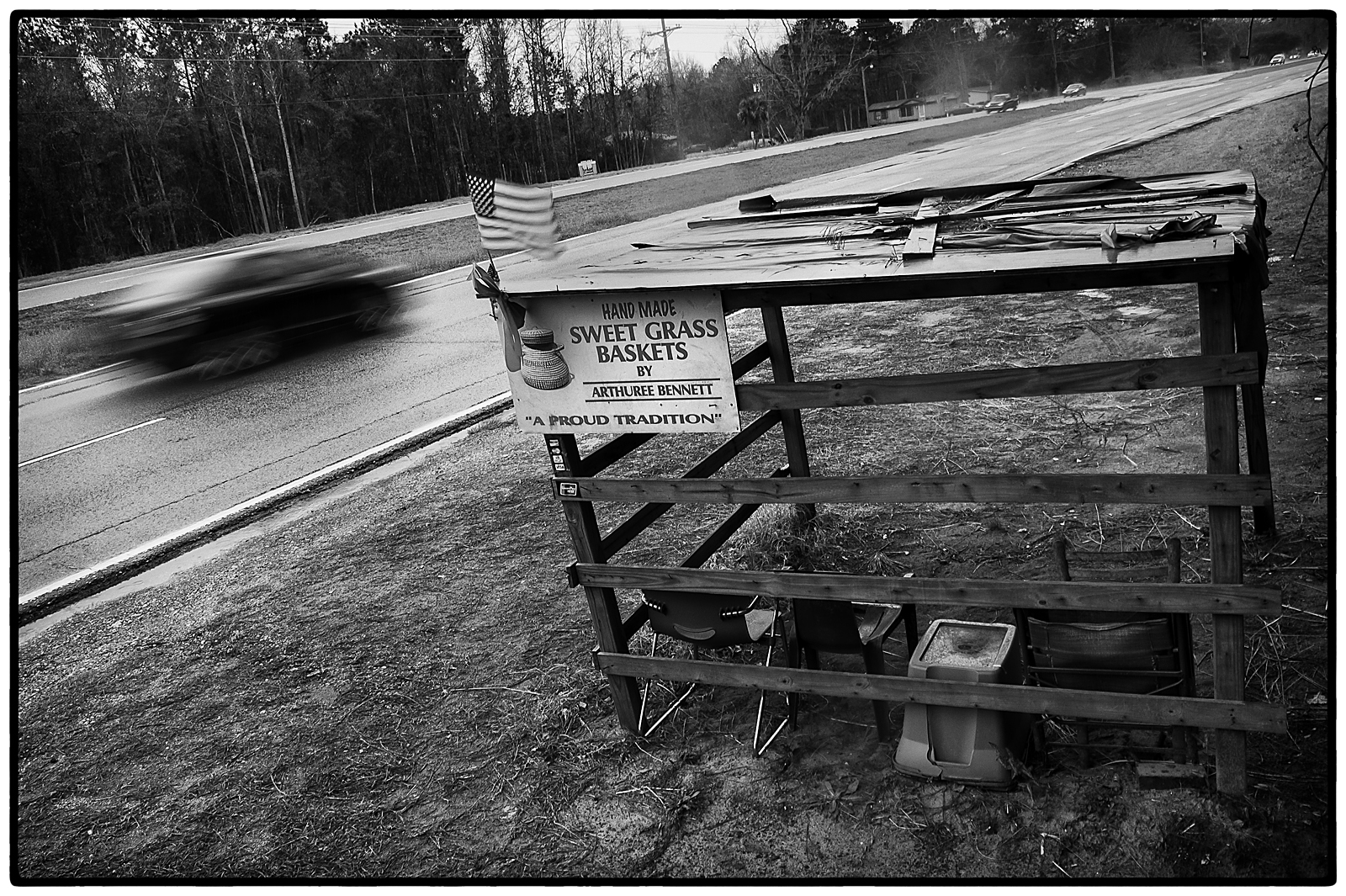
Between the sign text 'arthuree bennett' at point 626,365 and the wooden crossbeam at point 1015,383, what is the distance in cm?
19

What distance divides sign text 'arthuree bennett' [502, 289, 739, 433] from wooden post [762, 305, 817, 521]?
163 cm

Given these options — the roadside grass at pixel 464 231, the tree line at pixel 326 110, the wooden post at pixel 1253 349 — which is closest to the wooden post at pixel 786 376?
the wooden post at pixel 1253 349

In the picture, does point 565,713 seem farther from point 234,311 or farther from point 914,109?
point 914,109

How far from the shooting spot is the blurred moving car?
13.6 m

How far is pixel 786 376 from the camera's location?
5.89 meters

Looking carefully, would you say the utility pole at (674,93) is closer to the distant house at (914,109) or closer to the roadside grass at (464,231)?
the roadside grass at (464,231)

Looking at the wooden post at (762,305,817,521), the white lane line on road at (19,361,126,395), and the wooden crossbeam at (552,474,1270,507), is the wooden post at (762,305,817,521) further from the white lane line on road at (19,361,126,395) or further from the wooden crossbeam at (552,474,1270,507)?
the white lane line on road at (19,361,126,395)

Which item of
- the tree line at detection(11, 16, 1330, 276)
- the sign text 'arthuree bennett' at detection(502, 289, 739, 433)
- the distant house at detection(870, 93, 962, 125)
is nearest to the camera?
the sign text 'arthuree bennett' at detection(502, 289, 739, 433)

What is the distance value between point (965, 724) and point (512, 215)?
2.74 metres

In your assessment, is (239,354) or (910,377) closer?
(910,377)

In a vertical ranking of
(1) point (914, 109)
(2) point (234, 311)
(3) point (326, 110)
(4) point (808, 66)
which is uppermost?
(3) point (326, 110)

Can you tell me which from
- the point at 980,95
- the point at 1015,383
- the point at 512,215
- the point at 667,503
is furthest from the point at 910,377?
the point at 980,95

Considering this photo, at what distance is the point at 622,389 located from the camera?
4199 mm

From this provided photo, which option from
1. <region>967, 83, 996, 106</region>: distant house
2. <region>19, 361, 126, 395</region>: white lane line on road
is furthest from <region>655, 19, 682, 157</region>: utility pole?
<region>967, 83, 996, 106</region>: distant house
